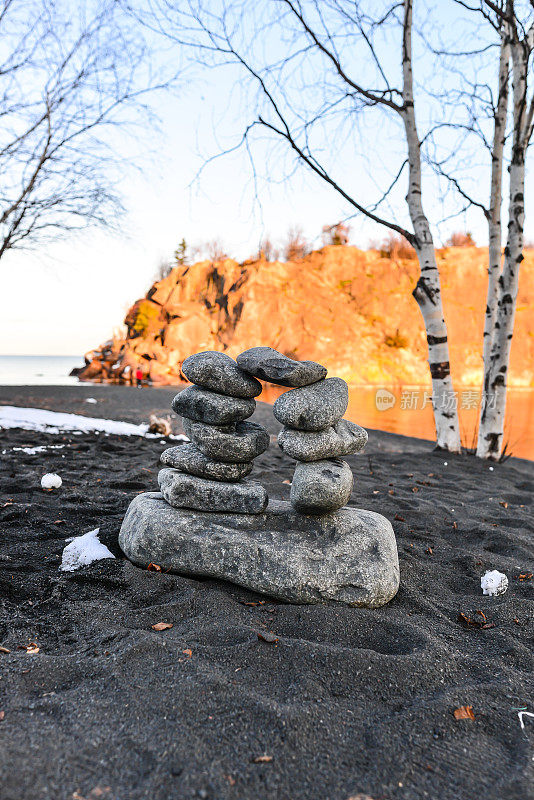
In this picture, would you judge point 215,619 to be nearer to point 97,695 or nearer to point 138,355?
point 97,695

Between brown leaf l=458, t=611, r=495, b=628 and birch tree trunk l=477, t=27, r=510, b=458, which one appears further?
birch tree trunk l=477, t=27, r=510, b=458

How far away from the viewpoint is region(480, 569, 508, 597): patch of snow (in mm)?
2801

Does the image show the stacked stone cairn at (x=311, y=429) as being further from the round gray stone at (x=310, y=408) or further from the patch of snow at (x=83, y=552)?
the patch of snow at (x=83, y=552)

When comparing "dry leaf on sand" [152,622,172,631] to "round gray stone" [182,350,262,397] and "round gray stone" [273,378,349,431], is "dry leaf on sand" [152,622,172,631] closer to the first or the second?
"round gray stone" [273,378,349,431]

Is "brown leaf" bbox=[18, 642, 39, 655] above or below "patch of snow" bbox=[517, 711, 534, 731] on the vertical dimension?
above

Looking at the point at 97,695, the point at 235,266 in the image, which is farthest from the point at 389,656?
the point at 235,266

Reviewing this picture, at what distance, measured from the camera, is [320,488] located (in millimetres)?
2717

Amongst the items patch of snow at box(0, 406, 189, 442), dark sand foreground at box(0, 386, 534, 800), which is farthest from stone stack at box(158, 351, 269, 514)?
patch of snow at box(0, 406, 189, 442)

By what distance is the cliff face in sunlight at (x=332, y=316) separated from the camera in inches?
1033

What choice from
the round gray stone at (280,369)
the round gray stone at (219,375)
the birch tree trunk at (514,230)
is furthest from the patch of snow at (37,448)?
the birch tree trunk at (514,230)

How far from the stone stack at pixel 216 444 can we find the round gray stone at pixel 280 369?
117 mm

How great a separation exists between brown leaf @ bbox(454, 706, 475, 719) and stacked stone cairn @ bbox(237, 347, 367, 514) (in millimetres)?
1172

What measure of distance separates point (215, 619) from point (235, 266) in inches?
1118

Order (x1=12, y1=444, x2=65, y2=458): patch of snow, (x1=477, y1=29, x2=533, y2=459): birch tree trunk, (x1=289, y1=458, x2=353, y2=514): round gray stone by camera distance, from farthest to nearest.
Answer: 1. (x1=477, y1=29, x2=533, y2=459): birch tree trunk
2. (x1=12, y1=444, x2=65, y2=458): patch of snow
3. (x1=289, y1=458, x2=353, y2=514): round gray stone
